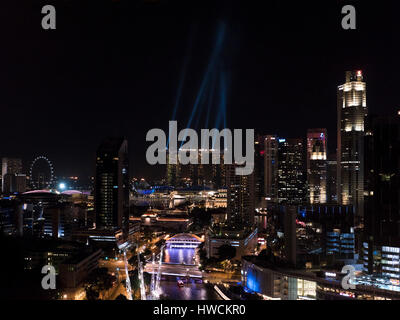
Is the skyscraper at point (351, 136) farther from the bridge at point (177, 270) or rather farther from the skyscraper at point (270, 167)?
the bridge at point (177, 270)

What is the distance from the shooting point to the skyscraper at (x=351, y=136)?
54.9 feet

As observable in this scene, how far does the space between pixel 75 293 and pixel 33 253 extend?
2.48m

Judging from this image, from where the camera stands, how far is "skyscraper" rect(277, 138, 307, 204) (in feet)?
71.9

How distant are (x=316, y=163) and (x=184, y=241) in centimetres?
1397

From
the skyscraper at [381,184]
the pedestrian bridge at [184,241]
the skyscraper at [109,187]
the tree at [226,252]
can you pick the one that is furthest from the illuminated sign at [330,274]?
the skyscraper at [109,187]

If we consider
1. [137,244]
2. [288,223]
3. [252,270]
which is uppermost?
[288,223]

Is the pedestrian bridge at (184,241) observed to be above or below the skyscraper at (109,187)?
below

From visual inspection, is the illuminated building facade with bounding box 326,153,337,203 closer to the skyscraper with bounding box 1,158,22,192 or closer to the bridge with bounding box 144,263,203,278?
the bridge with bounding box 144,263,203,278

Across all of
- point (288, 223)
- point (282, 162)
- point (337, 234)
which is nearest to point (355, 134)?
point (282, 162)

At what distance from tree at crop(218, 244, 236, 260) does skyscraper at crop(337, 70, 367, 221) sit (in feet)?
30.5

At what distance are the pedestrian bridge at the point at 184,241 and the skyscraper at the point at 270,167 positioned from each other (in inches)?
411

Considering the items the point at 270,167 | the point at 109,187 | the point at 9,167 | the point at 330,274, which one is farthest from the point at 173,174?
the point at 330,274

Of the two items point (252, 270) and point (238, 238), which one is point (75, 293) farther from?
point (238, 238)
